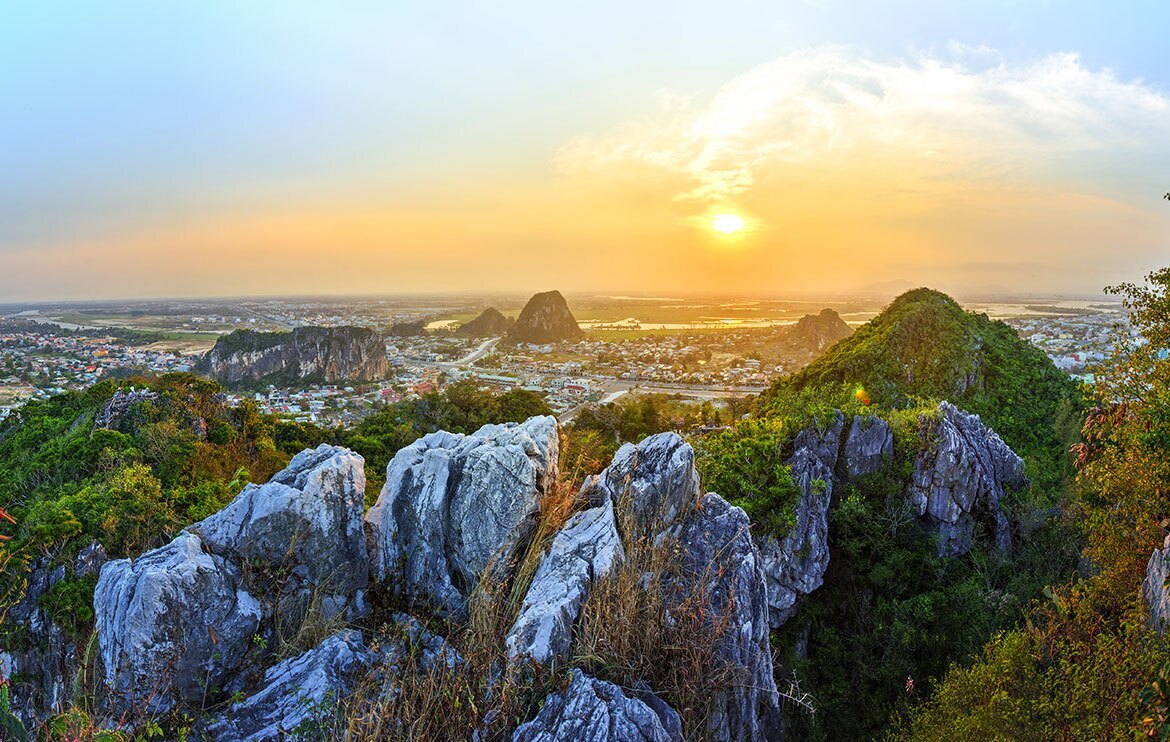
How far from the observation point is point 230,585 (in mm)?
5746

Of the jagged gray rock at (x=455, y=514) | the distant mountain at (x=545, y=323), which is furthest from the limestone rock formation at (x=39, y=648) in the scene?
the distant mountain at (x=545, y=323)

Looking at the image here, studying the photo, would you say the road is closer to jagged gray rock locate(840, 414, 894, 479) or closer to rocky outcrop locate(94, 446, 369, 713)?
jagged gray rock locate(840, 414, 894, 479)

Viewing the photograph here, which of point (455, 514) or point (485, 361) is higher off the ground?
point (455, 514)

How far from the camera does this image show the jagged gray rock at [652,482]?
6562mm

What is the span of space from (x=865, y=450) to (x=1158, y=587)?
246 inches

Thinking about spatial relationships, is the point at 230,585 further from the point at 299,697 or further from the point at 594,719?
the point at 594,719

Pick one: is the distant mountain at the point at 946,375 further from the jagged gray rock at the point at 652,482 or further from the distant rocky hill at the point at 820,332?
the distant rocky hill at the point at 820,332

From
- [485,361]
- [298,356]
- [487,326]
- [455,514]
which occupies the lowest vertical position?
[485,361]

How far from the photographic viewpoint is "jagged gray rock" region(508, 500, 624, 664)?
4664 mm

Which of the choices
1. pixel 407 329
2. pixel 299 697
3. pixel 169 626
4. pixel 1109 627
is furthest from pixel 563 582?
pixel 407 329

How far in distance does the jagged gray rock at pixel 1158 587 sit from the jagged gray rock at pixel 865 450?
5810mm

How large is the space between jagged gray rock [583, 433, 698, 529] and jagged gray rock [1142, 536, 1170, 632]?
4702 millimetres

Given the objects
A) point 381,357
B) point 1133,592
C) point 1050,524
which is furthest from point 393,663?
point 381,357

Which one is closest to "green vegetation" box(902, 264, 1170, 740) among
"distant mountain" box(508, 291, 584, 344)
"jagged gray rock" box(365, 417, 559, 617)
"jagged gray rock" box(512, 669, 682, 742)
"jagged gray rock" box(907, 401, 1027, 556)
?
"jagged gray rock" box(512, 669, 682, 742)
